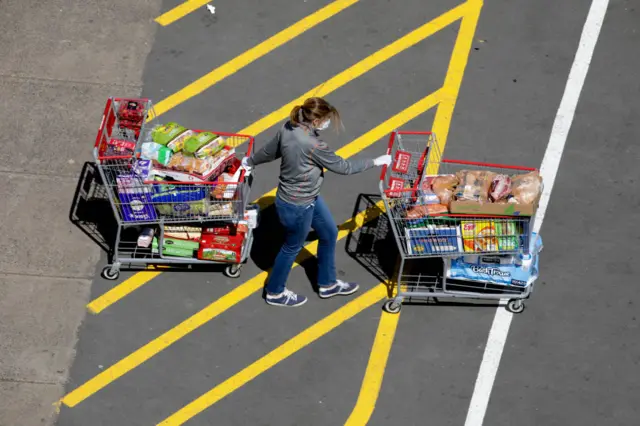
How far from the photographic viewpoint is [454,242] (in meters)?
8.28

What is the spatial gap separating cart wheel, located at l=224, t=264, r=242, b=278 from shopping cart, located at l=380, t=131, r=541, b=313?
58.1 inches

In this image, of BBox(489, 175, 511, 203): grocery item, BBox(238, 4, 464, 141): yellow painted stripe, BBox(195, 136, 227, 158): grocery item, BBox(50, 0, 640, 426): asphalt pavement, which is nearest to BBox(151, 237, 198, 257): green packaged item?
BBox(50, 0, 640, 426): asphalt pavement

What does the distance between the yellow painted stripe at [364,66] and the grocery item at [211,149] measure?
1.67 m

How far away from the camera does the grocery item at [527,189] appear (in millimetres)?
8031

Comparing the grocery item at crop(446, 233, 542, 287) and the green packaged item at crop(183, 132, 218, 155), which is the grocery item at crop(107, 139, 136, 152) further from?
the grocery item at crop(446, 233, 542, 287)

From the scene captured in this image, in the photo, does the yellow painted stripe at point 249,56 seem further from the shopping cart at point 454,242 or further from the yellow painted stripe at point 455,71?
the shopping cart at point 454,242

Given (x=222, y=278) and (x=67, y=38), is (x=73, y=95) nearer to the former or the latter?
(x=67, y=38)

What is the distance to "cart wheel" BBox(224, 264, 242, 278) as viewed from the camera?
29.7 ft

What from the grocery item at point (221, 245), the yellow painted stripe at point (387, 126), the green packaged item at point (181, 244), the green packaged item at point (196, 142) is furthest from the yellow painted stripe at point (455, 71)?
the green packaged item at point (181, 244)

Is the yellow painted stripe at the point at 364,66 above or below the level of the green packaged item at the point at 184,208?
above

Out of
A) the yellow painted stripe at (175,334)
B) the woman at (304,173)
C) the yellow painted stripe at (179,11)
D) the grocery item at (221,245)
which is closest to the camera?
the woman at (304,173)

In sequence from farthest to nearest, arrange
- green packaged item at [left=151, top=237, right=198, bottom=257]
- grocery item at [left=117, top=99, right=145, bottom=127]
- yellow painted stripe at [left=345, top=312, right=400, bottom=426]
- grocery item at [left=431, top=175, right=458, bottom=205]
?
1. green packaged item at [left=151, top=237, right=198, bottom=257]
2. grocery item at [left=117, top=99, right=145, bottom=127]
3. yellow painted stripe at [left=345, top=312, right=400, bottom=426]
4. grocery item at [left=431, top=175, right=458, bottom=205]

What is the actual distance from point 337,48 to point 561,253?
3527 millimetres

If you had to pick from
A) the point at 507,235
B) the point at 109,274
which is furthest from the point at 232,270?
the point at 507,235
